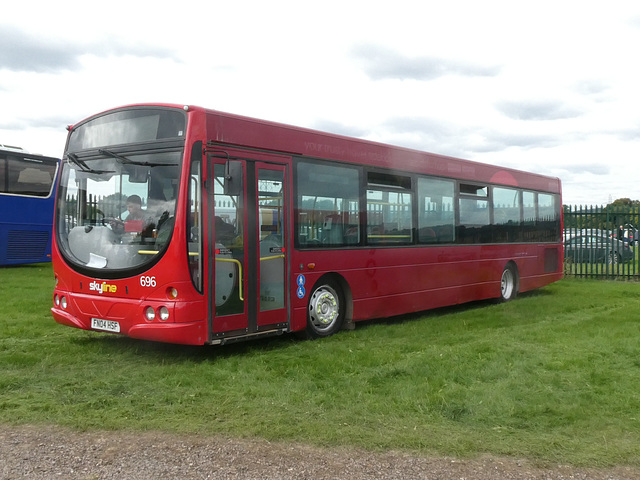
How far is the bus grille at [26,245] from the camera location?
20156 mm

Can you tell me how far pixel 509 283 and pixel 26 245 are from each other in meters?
14.2

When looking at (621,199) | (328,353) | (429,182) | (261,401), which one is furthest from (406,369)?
(621,199)

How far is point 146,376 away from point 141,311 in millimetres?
925

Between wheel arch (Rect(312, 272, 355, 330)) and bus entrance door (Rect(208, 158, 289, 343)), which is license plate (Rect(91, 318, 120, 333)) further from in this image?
wheel arch (Rect(312, 272, 355, 330))

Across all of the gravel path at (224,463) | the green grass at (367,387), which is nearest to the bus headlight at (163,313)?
the green grass at (367,387)

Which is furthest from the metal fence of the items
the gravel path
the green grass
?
the gravel path

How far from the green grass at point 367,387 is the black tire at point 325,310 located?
25 cm

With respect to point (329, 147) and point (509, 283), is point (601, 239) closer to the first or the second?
point (509, 283)

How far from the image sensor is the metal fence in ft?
65.6

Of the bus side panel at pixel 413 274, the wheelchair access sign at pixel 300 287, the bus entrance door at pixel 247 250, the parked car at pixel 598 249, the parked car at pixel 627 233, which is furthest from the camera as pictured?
the parked car at pixel 627 233

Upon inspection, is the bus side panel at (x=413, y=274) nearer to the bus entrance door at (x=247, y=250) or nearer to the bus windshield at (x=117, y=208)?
the bus entrance door at (x=247, y=250)

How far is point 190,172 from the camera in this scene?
302 inches

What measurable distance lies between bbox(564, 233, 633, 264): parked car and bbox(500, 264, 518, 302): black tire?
6.51 meters

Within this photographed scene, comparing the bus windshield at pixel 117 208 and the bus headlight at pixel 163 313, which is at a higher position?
the bus windshield at pixel 117 208
